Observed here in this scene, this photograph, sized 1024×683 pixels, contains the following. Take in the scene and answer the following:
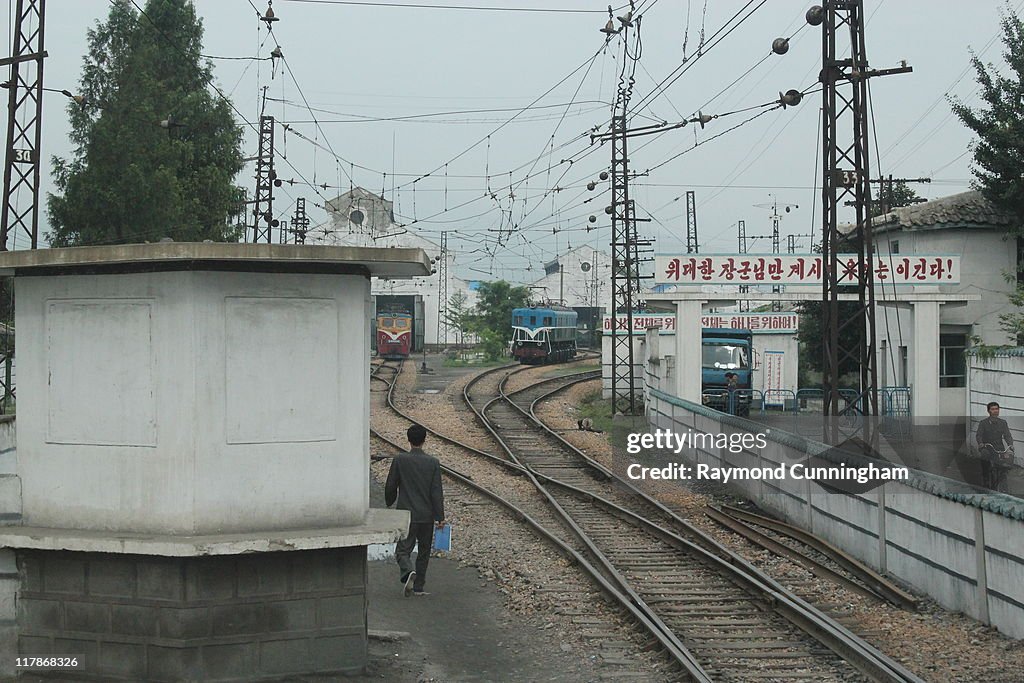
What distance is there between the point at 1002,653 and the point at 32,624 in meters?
7.35

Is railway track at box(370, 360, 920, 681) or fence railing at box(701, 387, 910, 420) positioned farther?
fence railing at box(701, 387, 910, 420)

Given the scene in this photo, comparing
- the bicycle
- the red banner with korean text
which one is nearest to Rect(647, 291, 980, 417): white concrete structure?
the red banner with korean text

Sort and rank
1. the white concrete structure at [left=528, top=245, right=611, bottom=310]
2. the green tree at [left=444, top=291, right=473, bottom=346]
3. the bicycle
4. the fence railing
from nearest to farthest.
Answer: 1. the bicycle
2. the fence railing
3. the green tree at [left=444, top=291, right=473, bottom=346]
4. the white concrete structure at [left=528, top=245, right=611, bottom=310]

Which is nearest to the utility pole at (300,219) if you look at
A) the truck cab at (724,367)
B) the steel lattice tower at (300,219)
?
the steel lattice tower at (300,219)

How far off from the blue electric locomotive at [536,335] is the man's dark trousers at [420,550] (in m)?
48.1

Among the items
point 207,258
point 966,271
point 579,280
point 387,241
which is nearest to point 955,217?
point 966,271

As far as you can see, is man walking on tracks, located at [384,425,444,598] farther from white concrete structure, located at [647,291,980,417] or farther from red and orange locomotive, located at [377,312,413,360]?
red and orange locomotive, located at [377,312,413,360]

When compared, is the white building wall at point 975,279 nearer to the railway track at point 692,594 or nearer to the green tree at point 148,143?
the railway track at point 692,594

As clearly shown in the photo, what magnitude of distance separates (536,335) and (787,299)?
3288cm

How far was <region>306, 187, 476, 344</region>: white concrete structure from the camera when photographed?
6550 centimetres

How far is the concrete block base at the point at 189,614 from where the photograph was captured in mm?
7098

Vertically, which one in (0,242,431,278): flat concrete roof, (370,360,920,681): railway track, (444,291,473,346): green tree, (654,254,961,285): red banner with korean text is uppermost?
(444,291,473,346): green tree

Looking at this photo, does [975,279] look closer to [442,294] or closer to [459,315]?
[459,315]

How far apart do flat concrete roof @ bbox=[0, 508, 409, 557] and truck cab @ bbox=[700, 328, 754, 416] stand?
1108 inches
